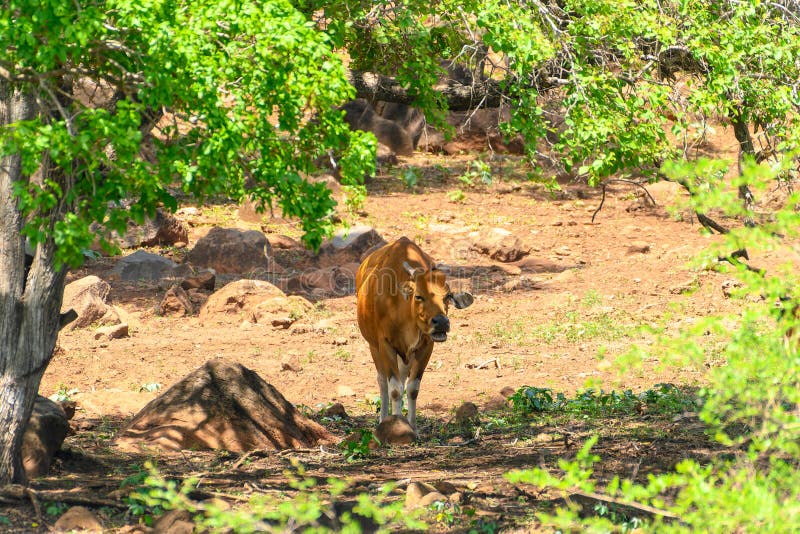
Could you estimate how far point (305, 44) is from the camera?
6.57 m

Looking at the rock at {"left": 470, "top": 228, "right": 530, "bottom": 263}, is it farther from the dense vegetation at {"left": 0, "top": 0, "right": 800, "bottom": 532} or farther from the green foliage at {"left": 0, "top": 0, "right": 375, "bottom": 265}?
the green foliage at {"left": 0, "top": 0, "right": 375, "bottom": 265}

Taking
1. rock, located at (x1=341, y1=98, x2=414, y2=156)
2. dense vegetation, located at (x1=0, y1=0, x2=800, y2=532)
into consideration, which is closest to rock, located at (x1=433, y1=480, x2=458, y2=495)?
dense vegetation, located at (x1=0, y1=0, x2=800, y2=532)

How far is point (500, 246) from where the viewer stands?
67.0 ft

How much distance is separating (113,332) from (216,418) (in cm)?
581

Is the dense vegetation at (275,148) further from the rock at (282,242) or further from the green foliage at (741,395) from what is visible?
the rock at (282,242)

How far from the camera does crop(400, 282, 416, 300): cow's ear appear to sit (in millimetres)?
10578

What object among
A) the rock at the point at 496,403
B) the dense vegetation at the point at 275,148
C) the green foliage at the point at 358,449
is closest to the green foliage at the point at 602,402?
the rock at the point at 496,403

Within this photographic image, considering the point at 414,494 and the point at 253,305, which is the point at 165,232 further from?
the point at 414,494

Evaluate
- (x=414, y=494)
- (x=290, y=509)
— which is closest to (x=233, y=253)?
(x=414, y=494)

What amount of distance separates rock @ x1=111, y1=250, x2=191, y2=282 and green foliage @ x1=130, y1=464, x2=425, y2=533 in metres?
10.8

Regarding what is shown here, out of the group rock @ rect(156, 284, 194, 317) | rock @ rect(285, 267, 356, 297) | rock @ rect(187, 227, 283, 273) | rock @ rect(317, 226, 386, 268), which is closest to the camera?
rock @ rect(156, 284, 194, 317)

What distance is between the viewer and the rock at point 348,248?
776 inches

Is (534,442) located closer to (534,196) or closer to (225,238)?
(225,238)

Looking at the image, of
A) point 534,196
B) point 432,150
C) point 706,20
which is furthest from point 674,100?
point 432,150
